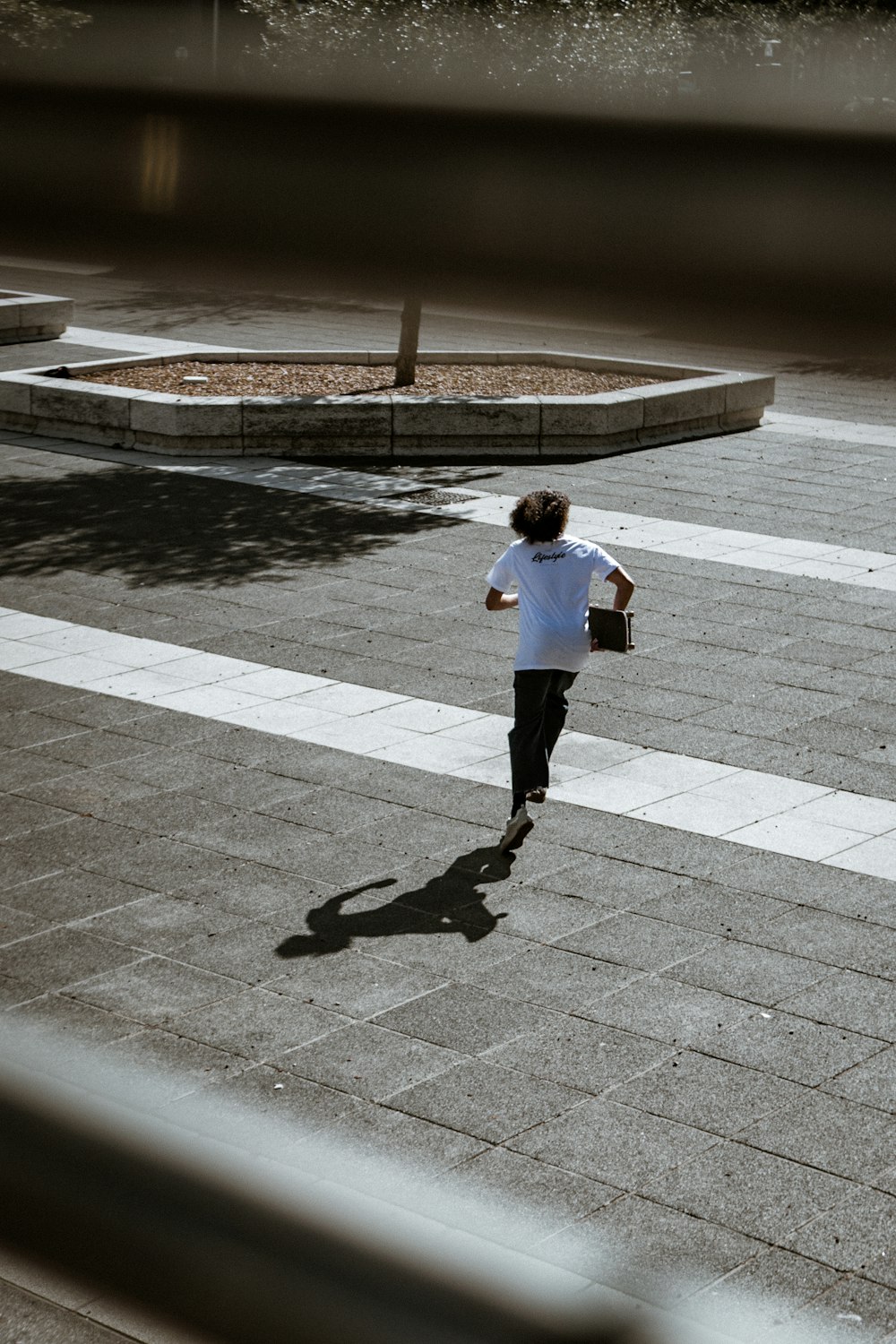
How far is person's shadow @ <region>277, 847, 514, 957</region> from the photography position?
5891 mm

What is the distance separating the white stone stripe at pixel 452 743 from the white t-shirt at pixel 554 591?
2.63 feet

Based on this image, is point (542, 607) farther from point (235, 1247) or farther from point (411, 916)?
point (235, 1247)

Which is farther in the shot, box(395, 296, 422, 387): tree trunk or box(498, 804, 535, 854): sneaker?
box(395, 296, 422, 387): tree trunk

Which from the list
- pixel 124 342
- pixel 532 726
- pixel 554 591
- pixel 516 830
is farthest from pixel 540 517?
pixel 124 342

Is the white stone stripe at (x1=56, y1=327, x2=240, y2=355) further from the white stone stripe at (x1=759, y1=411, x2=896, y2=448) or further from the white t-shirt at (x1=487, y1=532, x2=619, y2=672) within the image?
the white t-shirt at (x1=487, y1=532, x2=619, y2=672)

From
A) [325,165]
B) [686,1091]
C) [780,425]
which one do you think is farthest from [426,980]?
[780,425]

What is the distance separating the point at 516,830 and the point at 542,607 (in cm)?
94

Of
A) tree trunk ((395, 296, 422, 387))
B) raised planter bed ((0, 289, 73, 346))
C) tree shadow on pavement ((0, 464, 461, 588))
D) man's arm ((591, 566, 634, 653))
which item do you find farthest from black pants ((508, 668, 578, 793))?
raised planter bed ((0, 289, 73, 346))

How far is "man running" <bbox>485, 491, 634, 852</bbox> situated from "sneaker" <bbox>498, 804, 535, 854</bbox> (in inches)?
3.8

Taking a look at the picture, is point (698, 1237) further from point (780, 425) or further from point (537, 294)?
point (780, 425)

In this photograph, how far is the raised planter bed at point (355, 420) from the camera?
14.4 m

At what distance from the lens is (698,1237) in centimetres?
423

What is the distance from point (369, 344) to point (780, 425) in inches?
240

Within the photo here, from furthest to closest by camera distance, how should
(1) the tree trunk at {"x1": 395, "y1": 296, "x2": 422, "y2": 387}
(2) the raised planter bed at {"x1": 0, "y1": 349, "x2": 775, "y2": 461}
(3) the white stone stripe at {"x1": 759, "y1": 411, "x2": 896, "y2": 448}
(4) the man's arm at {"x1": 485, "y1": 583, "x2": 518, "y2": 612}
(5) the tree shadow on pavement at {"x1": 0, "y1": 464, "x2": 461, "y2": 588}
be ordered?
(3) the white stone stripe at {"x1": 759, "y1": 411, "x2": 896, "y2": 448} → (1) the tree trunk at {"x1": 395, "y1": 296, "x2": 422, "y2": 387} → (2) the raised planter bed at {"x1": 0, "y1": 349, "x2": 775, "y2": 461} → (5) the tree shadow on pavement at {"x1": 0, "y1": 464, "x2": 461, "y2": 588} → (4) the man's arm at {"x1": 485, "y1": 583, "x2": 518, "y2": 612}
